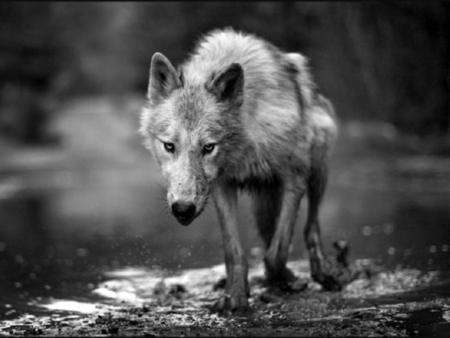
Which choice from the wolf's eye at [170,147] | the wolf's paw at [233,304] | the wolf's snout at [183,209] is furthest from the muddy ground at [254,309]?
the wolf's eye at [170,147]

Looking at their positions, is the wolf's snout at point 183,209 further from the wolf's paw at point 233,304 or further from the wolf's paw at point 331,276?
the wolf's paw at point 331,276

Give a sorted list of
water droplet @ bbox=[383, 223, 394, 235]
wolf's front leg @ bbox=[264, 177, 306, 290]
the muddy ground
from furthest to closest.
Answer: water droplet @ bbox=[383, 223, 394, 235], wolf's front leg @ bbox=[264, 177, 306, 290], the muddy ground

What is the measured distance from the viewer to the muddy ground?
16.3ft

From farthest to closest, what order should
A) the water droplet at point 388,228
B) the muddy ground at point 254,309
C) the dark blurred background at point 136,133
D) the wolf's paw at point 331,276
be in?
the water droplet at point 388,228 < the dark blurred background at point 136,133 < the wolf's paw at point 331,276 < the muddy ground at point 254,309

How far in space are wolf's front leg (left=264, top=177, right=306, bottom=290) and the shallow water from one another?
679 millimetres

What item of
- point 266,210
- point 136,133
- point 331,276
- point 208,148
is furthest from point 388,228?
point 136,133

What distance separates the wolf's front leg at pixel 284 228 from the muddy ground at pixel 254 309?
0.86ft

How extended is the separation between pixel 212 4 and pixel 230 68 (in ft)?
58.3

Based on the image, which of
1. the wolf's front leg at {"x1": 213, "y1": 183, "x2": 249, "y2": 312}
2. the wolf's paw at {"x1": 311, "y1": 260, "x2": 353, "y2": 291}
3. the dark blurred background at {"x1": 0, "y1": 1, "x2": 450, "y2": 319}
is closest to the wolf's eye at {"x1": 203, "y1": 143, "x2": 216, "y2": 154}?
the wolf's front leg at {"x1": 213, "y1": 183, "x2": 249, "y2": 312}

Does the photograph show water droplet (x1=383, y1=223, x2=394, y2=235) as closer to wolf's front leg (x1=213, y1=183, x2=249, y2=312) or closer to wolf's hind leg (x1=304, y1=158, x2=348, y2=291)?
wolf's hind leg (x1=304, y1=158, x2=348, y2=291)

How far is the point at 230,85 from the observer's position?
19.6 ft

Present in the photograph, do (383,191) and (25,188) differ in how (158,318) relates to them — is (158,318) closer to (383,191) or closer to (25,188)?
(383,191)

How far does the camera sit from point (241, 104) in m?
6.02

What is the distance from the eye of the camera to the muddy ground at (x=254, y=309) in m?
4.98
